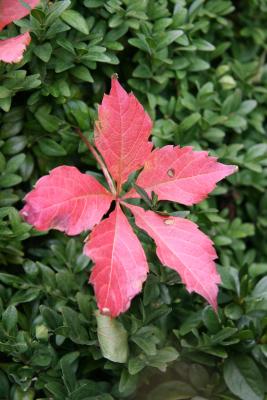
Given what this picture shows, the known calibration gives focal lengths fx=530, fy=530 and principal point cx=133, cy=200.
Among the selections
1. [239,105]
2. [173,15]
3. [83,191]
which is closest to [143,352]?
[83,191]

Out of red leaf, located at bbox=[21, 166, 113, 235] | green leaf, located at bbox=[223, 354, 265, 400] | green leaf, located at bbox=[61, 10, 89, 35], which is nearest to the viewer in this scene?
red leaf, located at bbox=[21, 166, 113, 235]

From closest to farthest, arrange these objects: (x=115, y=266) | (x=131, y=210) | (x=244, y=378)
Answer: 1. (x=115, y=266)
2. (x=131, y=210)
3. (x=244, y=378)

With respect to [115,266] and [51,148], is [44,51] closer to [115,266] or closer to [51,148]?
[51,148]

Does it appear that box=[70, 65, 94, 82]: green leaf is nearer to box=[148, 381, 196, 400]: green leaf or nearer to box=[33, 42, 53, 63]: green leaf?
box=[33, 42, 53, 63]: green leaf

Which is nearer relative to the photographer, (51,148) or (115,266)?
(115,266)

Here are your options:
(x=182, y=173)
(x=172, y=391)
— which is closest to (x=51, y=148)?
(x=182, y=173)

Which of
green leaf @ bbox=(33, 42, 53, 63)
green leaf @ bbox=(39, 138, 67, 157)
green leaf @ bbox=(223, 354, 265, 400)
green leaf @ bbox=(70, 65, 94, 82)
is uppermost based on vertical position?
green leaf @ bbox=(33, 42, 53, 63)

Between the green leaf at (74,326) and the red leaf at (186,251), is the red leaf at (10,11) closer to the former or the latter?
the red leaf at (186,251)

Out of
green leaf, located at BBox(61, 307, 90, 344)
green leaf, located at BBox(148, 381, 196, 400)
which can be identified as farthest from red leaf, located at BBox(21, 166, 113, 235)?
green leaf, located at BBox(148, 381, 196, 400)
